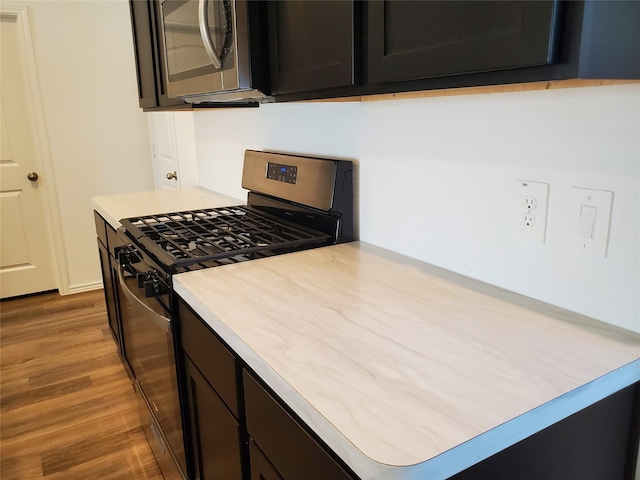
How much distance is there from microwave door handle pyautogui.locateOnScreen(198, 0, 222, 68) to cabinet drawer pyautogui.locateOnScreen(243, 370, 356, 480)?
0.93 metres

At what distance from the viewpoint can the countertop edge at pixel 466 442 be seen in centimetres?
60

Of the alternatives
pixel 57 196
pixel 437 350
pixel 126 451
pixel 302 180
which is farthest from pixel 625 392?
pixel 57 196

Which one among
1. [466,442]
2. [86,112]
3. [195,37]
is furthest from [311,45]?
[86,112]

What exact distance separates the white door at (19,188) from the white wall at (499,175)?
2.73 metres

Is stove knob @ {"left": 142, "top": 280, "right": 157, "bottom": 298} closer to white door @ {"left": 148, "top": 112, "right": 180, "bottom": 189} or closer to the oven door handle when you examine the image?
the oven door handle

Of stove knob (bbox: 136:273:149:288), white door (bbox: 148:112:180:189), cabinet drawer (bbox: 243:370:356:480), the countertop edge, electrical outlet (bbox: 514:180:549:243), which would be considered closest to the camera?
the countertop edge

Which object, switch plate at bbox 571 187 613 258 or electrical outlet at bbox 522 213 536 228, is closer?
switch plate at bbox 571 187 613 258

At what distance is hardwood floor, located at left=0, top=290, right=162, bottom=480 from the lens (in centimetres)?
193

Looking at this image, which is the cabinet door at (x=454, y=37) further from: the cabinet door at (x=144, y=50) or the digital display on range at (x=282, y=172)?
the cabinet door at (x=144, y=50)

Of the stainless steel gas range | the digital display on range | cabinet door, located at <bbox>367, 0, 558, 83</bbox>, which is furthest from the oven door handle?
cabinet door, located at <bbox>367, 0, 558, 83</bbox>

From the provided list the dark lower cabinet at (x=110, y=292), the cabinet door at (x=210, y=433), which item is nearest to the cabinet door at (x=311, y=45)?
the cabinet door at (x=210, y=433)

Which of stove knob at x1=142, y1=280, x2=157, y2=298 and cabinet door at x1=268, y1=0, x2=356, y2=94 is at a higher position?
cabinet door at x1=268, y1=0, x2=356, y2=94

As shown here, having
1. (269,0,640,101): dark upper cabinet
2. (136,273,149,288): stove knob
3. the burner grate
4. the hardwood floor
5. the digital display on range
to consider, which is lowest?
the hardwood floor

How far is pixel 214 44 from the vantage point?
1426 mm
